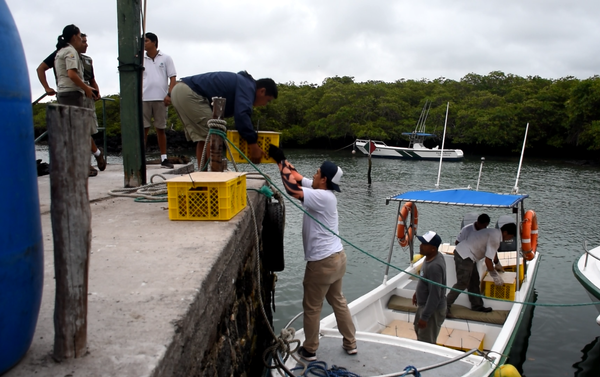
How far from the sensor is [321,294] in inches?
186

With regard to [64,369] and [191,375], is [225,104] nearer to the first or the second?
[191,375]

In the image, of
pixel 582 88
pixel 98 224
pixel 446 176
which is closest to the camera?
pixel 98 224

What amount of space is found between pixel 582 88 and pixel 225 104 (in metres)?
53.7

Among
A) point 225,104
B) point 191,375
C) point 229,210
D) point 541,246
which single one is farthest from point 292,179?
point 541,246

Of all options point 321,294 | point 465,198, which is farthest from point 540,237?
point 321,294

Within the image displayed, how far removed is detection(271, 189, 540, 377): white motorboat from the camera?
4.95 meters

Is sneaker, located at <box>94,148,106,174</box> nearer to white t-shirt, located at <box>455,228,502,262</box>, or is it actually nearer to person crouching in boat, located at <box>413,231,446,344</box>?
person crouching in boat, located at <box>413,231,446,344</box>

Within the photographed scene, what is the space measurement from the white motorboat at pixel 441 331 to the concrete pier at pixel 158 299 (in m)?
1.23

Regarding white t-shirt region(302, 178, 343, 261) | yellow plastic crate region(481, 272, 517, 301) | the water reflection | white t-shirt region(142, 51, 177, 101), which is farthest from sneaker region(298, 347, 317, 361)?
the water reflection

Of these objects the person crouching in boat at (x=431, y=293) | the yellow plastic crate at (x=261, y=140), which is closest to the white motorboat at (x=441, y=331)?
the person crouching in boat at (x=431, y=293)

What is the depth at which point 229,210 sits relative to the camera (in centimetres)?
437

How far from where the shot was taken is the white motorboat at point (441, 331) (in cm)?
495

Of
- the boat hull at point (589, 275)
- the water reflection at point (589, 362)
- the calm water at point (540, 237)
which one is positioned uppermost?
the boat hull at point (589, 275)

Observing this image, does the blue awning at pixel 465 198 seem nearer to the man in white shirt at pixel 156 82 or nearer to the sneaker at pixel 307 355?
the sneaker at pixel 307 355
